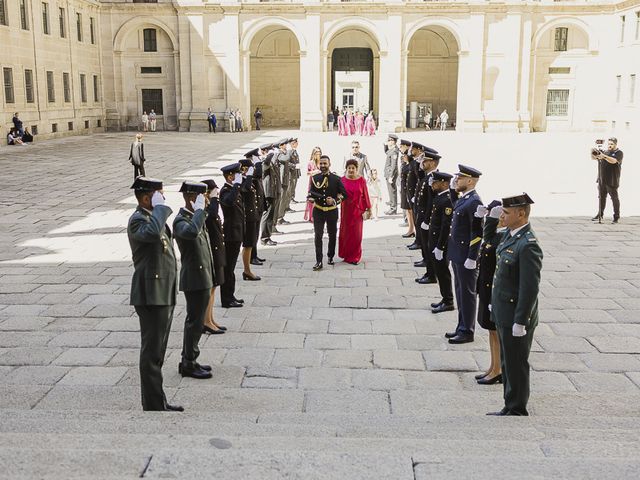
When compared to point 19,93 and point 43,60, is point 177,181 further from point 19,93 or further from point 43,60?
point 43,60

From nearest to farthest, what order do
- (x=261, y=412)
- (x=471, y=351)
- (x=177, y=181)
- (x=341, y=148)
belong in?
(x=261, y=412)
(x=471, y=351)
(x=177, y=181)
(x=341, y=148)

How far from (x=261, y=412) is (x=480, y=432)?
1971 mm

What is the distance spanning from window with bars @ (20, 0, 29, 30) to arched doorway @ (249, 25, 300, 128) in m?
17.8

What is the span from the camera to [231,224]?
932cm

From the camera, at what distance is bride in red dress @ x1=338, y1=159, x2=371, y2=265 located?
1165cm

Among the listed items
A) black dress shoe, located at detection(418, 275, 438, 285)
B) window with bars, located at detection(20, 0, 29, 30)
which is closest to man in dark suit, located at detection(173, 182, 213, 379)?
black dress shoe, located at detection(418, 275, 438, 285)

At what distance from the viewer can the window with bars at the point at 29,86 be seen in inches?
1329

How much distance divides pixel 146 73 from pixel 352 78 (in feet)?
50.5

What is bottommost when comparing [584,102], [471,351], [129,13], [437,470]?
[471,351]

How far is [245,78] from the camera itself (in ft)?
140

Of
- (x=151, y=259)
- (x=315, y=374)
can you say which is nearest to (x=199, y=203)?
(x=151, y=259)

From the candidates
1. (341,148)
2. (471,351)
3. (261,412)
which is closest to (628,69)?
(341,148)

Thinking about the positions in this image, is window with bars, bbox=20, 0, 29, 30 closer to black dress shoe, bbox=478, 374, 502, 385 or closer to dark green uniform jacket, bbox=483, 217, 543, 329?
black dress shoe, bbox=478, 374, 502, 385

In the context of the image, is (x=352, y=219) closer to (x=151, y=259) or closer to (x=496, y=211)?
(x=496, y=211)
